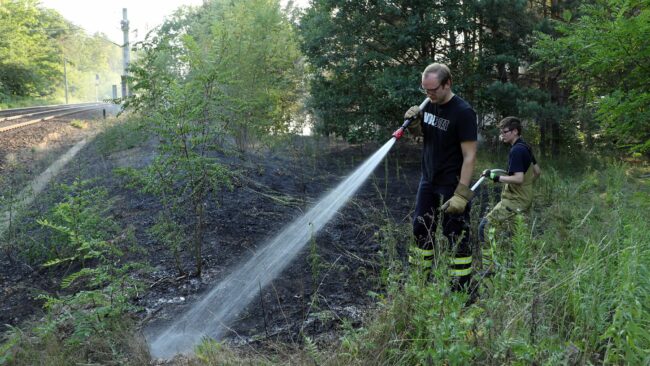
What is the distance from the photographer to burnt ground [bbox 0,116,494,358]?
3697 millimetres

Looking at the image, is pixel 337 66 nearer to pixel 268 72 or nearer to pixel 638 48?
pixel 268 72

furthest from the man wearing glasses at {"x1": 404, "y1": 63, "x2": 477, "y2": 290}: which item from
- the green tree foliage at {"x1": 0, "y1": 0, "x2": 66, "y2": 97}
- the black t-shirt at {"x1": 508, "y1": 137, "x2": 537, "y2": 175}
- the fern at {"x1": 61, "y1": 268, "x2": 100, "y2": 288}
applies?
the green tree foliage at {"x1": 0, "y1": 0, "x2": 66, "y2": 97}

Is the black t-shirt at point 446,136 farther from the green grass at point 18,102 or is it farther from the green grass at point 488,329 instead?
the green grass at point 18,102

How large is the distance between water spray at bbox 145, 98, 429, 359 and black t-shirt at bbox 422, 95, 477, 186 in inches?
8.2

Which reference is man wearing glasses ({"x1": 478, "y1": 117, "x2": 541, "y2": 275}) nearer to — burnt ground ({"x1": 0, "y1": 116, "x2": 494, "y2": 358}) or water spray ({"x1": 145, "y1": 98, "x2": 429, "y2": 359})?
burnt ground ({"x1": 0, "y1": 116, "x2": 494, "y2": 358})

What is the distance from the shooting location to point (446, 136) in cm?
372

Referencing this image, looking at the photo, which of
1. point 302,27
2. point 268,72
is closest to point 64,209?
point 268,72

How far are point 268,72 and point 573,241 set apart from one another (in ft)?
21.7

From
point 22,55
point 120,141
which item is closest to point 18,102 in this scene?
point 22,55

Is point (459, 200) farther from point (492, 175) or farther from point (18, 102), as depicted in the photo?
point (18, 102)

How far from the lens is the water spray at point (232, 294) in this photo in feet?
11.2

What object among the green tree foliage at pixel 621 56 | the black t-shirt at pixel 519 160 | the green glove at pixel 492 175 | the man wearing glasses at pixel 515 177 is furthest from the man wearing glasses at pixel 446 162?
the green tree foliage at pixel 621 56

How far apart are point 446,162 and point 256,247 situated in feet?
7.27

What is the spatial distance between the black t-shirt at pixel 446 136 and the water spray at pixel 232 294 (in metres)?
0.21
